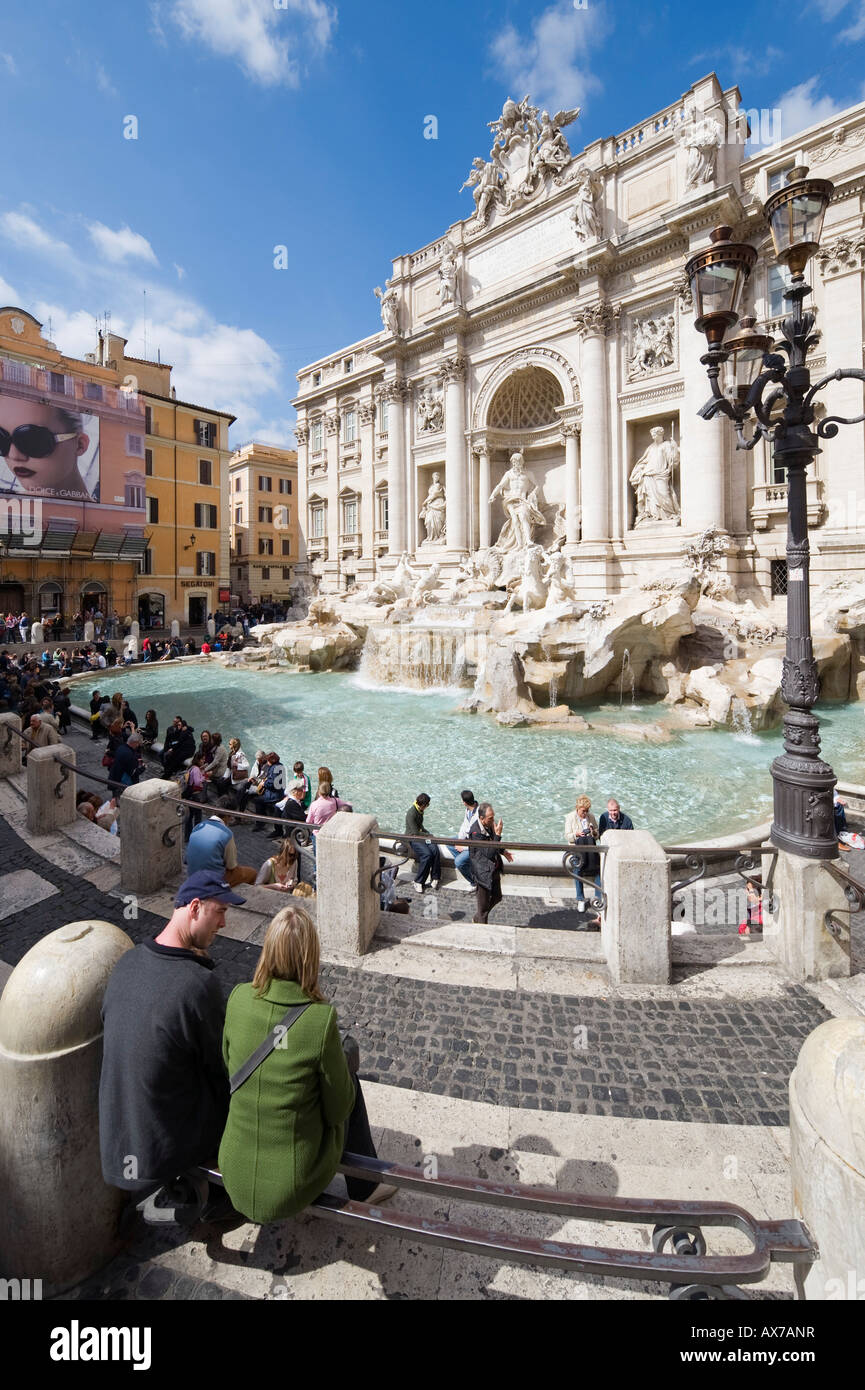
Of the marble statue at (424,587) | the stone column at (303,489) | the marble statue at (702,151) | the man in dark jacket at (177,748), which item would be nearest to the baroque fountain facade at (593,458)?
the marble statue at (702,151)

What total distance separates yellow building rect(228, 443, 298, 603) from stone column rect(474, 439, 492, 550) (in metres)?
26.2

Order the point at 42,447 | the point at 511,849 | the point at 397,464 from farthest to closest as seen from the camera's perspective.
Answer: the point at 397,464 → the point at 42,447 → the point at 511,849

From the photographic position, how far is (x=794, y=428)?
4.92 m

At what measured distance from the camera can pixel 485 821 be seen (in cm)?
589

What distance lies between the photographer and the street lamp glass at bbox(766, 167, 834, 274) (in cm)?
453

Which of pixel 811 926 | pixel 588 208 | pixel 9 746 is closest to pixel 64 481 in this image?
pixel 588 208

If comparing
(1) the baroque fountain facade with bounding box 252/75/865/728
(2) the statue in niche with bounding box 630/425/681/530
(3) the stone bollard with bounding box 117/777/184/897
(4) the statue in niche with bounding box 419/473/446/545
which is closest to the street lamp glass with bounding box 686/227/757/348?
(3) the stone bollard with bounding box 117/777/184/897

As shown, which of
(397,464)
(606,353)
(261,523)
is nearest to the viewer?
(606,353)

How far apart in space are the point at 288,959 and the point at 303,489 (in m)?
42.0

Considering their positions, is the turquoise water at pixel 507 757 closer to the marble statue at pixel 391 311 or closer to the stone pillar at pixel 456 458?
the stone pillar at pixel 456 458

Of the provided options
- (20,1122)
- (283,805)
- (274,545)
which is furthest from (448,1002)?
(274,545)

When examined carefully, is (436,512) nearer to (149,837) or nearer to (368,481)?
(368,481)

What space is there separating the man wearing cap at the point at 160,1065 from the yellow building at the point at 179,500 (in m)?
37.6
